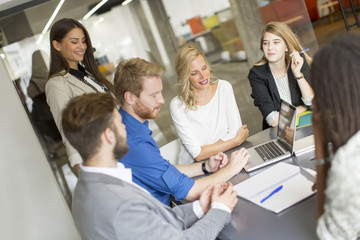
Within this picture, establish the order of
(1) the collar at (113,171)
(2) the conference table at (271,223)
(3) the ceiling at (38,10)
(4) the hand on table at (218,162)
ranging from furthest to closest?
(3) the ceiling at (38,10), (4) the hand on table at (218,162), (1) the collar at (113,171), (2) the conference table at (271,223)

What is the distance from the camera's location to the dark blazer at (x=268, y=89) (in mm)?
2879

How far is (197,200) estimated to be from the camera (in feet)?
6.21

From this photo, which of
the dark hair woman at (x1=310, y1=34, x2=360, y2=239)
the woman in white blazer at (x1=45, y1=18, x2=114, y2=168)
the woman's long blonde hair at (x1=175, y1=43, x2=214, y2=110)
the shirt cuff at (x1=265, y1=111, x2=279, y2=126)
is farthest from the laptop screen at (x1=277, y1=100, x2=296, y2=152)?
the woman in white blazer at (x1=45, y1=18, x2=114, y2=168)

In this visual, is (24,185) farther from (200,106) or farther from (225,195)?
(225,195)

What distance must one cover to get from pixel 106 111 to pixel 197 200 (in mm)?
652

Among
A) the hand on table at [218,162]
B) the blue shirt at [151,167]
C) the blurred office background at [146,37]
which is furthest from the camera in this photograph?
the blurred office background at [146,37]

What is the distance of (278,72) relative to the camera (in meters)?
2.98

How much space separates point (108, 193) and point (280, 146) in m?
1.07

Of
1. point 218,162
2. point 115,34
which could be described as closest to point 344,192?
point 218,162

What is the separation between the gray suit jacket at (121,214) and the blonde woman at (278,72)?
4.66 feet

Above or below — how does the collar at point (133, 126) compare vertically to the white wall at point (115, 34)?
below

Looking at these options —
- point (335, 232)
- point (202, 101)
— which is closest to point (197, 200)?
point (335, 232)

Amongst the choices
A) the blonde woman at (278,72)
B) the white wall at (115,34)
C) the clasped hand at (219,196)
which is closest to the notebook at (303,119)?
the blonde woman at (278,72)

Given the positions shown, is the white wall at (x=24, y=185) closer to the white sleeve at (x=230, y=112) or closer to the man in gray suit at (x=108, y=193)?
the white sleeve at (x=230, y=112)
